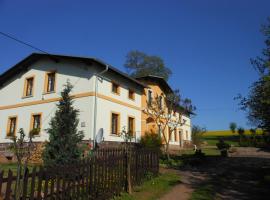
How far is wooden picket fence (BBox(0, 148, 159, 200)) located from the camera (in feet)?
16.8

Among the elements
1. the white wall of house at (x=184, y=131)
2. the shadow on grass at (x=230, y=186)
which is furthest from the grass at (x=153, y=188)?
the white wall of house at (x=184, y=131)

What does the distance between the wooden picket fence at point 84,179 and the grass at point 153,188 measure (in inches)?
11.4

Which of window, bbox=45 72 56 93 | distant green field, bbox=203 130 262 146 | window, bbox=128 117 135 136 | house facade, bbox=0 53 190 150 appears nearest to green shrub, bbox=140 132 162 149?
window, bbox=128 117 135 136

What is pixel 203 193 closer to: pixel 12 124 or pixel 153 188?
pixel 153 188

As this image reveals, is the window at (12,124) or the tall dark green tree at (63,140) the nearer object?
the tall dark green tree at (63,140)

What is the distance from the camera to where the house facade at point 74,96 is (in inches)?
706

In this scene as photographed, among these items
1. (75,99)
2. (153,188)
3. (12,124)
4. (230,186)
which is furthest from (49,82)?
(230,186)

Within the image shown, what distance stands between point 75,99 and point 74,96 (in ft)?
0.76

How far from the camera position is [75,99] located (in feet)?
60.6

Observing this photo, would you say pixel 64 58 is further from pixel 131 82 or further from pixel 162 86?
pixel 162 86

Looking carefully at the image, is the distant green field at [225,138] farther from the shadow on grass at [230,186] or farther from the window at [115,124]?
the shadow on grass at [230,186]

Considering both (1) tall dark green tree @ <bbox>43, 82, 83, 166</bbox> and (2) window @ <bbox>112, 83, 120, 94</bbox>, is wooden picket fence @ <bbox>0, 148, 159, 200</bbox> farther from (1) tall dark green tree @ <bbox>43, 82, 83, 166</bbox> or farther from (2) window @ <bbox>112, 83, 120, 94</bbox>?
(2) window @ <bbox>112, 83, 120, 94</bbox>

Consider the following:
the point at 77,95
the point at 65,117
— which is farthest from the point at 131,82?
the point at 65,117

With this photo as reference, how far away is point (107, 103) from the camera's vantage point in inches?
747
